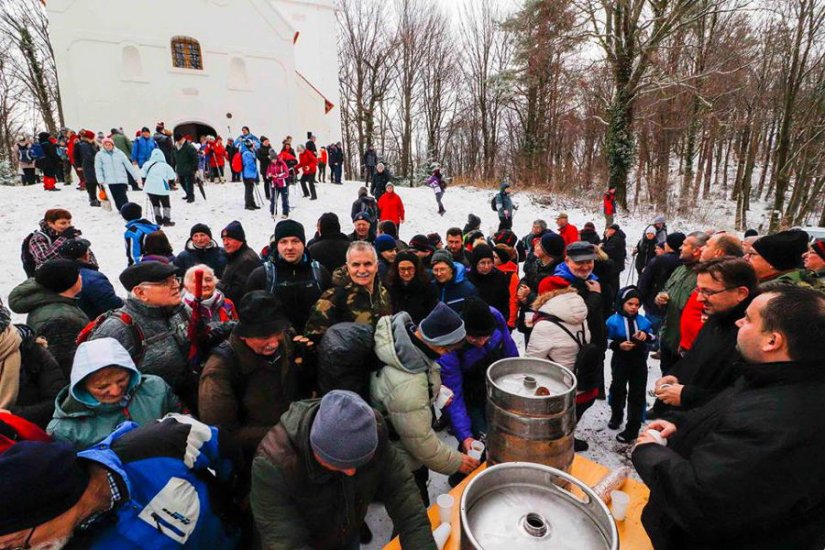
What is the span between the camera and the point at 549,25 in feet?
56.9

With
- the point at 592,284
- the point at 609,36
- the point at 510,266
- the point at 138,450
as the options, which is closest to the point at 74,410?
the point at 138,450

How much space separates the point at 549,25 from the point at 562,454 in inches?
779

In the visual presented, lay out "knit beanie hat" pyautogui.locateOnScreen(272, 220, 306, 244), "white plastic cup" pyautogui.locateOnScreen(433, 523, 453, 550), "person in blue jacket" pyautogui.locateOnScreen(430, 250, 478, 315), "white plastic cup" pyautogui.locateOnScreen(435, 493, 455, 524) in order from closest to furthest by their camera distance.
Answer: "white plastic cup" pyautogui.locateOnScreen(433, 523, 453, 550) → "white plastic cup" pyautogui.locateOnScreen(435, 493, 455, 524) → "knit beanie hat" pyautogui.locateOnScreen(272, 220, 306, 244) → "person in blue jacket" pyautogui.locateOnScreen(430, 250, 478, 315)

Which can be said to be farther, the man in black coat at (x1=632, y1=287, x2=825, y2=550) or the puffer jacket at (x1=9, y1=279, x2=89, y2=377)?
the puffer jacket at (x1=9, y1=279, x2=89, y2=377)

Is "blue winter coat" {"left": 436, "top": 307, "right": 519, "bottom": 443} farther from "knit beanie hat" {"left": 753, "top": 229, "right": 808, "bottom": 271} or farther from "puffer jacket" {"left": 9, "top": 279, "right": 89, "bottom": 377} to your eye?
"puffer jacket" {"left": 9, "top": 279, "right": 89, "bottom": 377}

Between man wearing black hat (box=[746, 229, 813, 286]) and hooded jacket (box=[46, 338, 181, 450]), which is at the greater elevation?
man wearing black hat (box=[746, 229, 813, 286])

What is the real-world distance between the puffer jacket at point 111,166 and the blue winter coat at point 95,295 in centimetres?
772

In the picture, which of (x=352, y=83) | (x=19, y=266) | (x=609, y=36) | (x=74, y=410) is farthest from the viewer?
(x=352, y=83)

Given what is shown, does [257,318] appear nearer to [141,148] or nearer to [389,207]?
[389,207]

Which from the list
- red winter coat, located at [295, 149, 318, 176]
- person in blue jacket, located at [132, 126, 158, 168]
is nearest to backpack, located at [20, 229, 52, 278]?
person in blue jacket, located at [132, 126, 158, 168]

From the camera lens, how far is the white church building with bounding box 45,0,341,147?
1766cm

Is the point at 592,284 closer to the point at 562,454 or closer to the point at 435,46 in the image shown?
the point at 562,454

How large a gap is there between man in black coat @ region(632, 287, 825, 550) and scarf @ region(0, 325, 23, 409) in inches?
123

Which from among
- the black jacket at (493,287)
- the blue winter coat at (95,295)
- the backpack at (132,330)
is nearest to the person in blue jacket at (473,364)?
the black jacket at (493,287)
